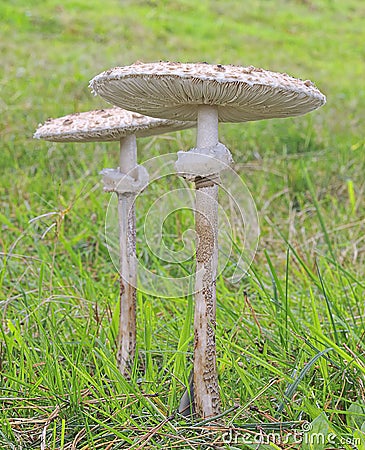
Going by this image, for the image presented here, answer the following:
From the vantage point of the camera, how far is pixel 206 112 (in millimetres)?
2029

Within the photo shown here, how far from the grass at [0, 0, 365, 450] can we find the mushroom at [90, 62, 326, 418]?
11 centimetres

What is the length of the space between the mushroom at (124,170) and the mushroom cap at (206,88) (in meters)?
0.16

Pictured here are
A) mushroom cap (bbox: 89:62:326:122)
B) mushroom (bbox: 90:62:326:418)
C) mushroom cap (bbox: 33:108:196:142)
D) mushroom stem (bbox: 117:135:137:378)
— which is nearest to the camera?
mushroom cap (bbox: 89:62:326:122)

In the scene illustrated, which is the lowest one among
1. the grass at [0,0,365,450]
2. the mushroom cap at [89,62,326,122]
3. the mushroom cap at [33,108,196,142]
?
the grass at [0,0,365,450]

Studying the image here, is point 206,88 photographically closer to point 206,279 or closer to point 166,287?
point 206,279

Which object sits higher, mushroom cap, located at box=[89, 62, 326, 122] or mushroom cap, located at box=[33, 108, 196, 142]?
mushroom cap, located at box=[89, 62, 326, 122]

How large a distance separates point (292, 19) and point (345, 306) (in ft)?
51.5

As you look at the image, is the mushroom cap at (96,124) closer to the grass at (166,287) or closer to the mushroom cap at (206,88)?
the mushroom cap at (206,88)

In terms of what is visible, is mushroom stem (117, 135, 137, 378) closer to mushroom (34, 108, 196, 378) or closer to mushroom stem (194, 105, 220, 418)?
mushroom (34, 108, 196, 378)

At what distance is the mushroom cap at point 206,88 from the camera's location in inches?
65.5

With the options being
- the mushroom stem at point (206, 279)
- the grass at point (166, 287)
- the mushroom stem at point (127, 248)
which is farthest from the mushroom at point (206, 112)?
the mushroom stem at point (127, 248)

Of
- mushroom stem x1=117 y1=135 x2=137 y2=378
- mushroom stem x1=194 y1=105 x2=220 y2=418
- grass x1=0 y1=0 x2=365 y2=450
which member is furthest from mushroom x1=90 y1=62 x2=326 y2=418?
mushroom stem x1=117 y1=135 x2=137 y2=378

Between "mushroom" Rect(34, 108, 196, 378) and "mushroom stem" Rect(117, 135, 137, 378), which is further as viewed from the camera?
"mushroom stem" Rect(117, 135, 137, 378)

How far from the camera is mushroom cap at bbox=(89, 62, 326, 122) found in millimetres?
1664
